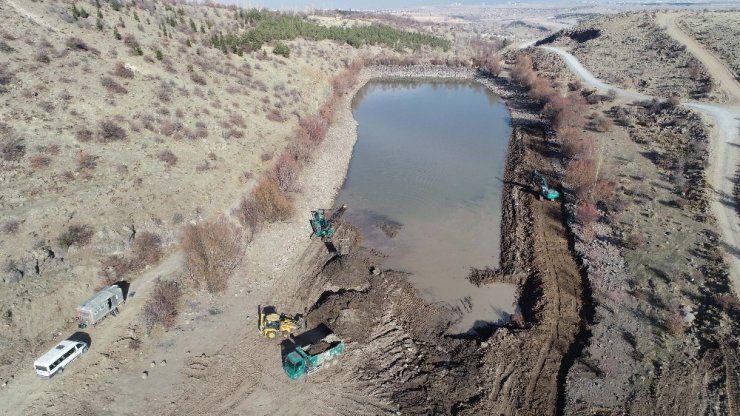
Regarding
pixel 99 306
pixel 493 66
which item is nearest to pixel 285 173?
pixel 99 306

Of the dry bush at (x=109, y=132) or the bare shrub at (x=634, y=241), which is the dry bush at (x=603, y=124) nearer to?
the bare shrub at (x=634, y=241)

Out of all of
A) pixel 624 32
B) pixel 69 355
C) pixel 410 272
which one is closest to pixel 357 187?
pixel 410 272

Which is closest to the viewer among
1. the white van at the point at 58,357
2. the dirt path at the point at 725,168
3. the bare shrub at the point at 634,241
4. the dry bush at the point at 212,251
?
the white van at the point at 58,357

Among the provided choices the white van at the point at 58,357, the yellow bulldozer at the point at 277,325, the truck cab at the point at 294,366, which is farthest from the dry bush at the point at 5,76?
the truck cab at the point at 294,366

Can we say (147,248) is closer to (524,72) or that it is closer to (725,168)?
(725,168)

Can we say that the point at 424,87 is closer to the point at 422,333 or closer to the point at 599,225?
the point at 599,225

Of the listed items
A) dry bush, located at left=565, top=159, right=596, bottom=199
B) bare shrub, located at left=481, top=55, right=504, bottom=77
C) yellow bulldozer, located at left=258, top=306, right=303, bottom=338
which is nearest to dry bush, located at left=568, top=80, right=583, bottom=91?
bare shrub, located at left=481, top=55, right=504, bottom=77

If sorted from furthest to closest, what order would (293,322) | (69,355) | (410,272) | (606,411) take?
(410,272)
(293,322)
(69,355)
(606,411)
